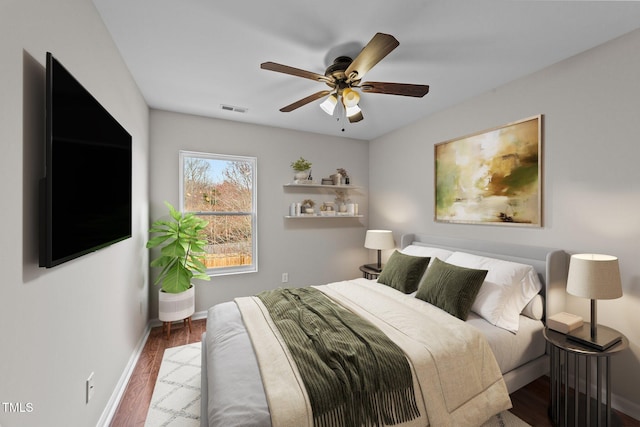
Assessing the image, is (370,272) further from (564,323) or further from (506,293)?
(564,323)

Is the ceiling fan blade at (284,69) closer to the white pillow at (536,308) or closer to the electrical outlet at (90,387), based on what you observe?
the electrical outlet at (90,387)

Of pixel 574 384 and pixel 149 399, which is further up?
pixel 574 384

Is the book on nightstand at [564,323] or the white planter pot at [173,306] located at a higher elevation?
the book on nightstand at [564,323]

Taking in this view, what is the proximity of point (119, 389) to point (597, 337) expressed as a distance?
3.46 meters

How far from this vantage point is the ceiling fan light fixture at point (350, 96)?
84.6 inches

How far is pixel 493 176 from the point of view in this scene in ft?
9.08

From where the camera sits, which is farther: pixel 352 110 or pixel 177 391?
pixel 352 110

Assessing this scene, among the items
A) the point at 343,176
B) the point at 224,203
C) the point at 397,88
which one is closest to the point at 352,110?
the point at 397,88

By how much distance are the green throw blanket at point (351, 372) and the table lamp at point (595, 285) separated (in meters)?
1.29

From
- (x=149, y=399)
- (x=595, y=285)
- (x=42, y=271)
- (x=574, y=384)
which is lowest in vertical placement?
(x=149, y=399)

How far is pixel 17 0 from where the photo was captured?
996mm

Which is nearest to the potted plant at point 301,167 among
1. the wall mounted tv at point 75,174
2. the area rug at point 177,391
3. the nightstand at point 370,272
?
the nightstand at point 370,272

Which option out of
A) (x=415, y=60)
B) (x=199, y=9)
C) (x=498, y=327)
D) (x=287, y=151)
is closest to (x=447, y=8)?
(x=415, y=60)

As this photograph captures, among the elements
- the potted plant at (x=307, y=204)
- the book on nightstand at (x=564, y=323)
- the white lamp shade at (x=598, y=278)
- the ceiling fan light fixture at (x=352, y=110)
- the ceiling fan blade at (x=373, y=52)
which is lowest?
the book on nightstand at (x=564, y=323)
